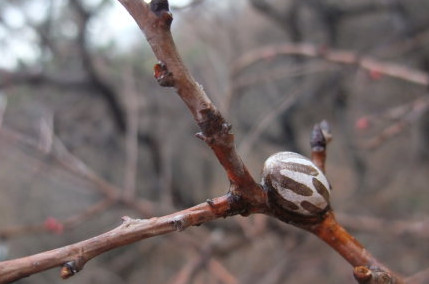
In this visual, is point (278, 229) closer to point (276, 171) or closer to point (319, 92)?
point (319, 92)

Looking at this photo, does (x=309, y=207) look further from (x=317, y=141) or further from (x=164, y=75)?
(x=164, y=75)

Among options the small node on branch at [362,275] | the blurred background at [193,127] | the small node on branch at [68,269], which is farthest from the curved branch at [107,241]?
the blurred background at [193,127]

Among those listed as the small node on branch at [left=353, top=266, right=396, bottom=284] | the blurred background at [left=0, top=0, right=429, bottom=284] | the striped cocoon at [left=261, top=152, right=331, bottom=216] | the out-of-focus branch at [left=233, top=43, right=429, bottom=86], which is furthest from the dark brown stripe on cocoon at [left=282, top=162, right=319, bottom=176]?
the blurred background at [left=0, top=0, right=429, bottom=284]

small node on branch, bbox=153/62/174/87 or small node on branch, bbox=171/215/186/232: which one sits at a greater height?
small node on branch, bbox=153/62/174/87

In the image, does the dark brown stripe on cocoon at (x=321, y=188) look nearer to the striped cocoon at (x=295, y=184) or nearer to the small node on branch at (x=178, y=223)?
the striped cocoon at (x=295, y=184)

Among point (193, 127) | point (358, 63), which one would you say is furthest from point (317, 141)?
point (193, 127)

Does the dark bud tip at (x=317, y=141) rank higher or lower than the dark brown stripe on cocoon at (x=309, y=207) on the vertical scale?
higher

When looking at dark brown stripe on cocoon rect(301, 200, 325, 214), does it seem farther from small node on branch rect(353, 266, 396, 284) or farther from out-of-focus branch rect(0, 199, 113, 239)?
out-of-focus branch rect(0, 199, 113, 239)
